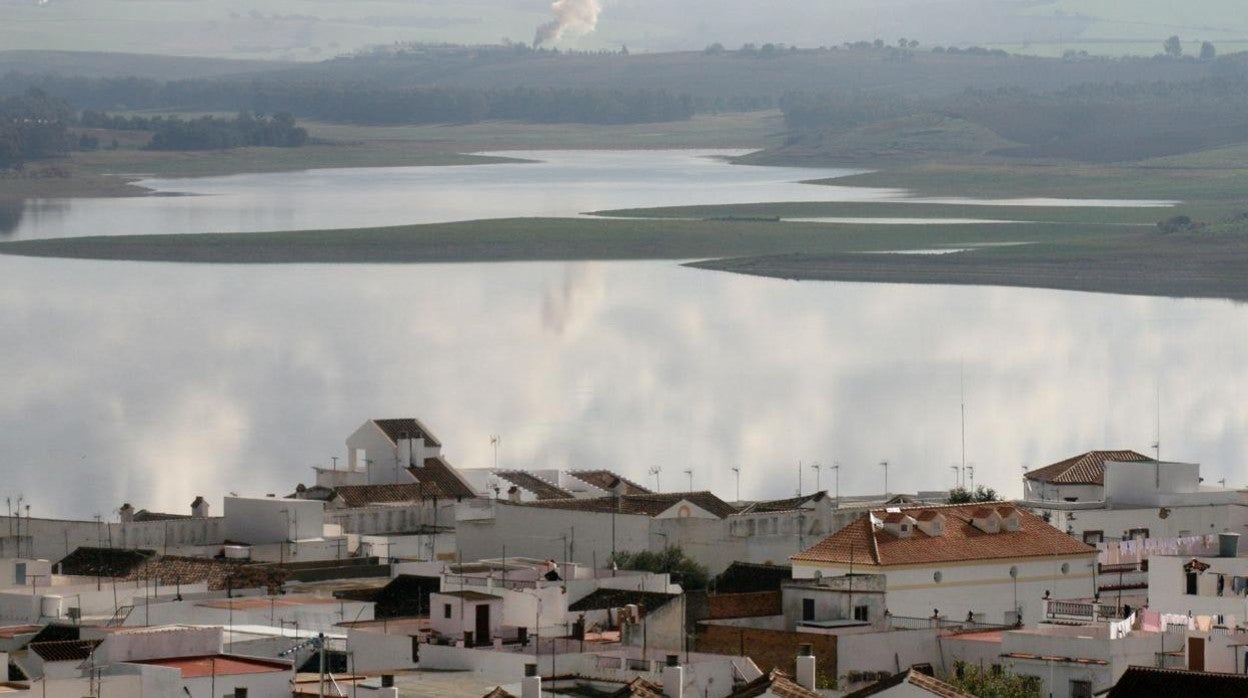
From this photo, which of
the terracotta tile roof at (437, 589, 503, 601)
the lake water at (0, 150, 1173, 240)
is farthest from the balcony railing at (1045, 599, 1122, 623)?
the lake water at (0, 150, 1173, 240)

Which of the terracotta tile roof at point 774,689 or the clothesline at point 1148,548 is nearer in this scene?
the terracotta tile roof at point 774,689

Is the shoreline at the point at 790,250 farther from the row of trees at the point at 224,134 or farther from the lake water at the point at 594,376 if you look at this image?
the row of trees at the point at 224,134

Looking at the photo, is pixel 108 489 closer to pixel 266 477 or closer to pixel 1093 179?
pixel 266 477

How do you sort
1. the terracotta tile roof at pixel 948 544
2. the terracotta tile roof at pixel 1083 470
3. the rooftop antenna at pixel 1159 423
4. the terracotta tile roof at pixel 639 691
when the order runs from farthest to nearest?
the rooftop antenna at pixel 1159 423, the terracotta tile roof at pixel 1083 470, the terracotta tile roof at pixel 948 544, the terracotta tile roof at pixel 639 691

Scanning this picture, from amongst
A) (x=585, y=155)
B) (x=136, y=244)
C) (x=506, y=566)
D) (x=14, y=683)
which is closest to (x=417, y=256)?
(x=136, y=244)

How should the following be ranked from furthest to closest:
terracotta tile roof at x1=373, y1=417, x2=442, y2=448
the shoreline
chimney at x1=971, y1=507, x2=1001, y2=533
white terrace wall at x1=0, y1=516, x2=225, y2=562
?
the shoreline
terracotta tile roof at x1=373, y1=417, x2=442, y2=448
white terrace wall at x1=0, y1=516, x2=225, y2=562
chimney at x1=971, y1=507, x2=1001, y2=533

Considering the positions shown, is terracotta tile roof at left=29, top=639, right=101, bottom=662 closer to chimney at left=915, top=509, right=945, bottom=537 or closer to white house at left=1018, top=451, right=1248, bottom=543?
chimney at left=915, top=509, right=945, bottom=537

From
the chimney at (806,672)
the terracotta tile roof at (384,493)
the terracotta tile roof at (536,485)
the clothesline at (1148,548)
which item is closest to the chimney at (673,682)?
the chimney at (806,672)
